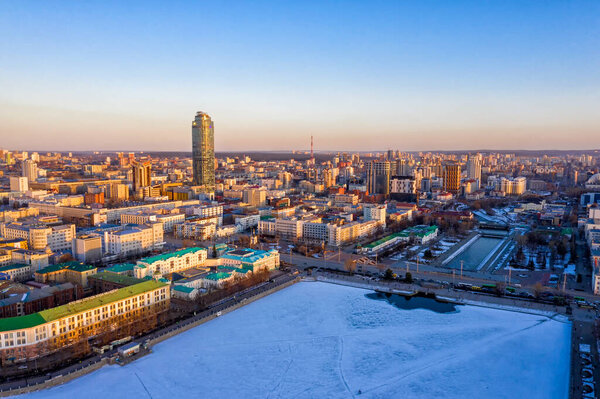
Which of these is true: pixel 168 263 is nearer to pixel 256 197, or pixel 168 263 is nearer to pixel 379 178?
pixel 256 197

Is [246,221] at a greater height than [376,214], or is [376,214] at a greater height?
[376,214]

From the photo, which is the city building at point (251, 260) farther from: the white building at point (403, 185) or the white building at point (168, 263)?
the white building at point (403, 185)

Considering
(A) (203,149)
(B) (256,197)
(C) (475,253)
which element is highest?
(A) (203,149)

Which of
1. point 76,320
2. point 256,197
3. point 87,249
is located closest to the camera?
point 76,320

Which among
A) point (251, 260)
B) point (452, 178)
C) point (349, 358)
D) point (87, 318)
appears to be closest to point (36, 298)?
point (87, 318)

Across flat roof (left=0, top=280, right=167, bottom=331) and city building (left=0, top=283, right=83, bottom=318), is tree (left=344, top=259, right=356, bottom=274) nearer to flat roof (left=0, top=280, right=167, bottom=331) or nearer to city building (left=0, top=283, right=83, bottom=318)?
flat roof (left=0, top=280, right=167, bottom=331)

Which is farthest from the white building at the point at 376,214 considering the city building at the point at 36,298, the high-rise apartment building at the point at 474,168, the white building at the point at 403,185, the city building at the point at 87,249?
the high-rise apartment building at the point at 474,168

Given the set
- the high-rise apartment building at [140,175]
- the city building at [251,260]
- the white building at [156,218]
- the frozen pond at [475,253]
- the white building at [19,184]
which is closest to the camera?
the city building at [251,260]

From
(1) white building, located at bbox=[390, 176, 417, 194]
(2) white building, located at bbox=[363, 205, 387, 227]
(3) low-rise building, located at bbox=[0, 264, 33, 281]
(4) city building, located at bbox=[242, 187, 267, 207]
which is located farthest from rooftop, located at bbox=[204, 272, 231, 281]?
(1) white building, located at bbox=[390, 176, 417, 194]
